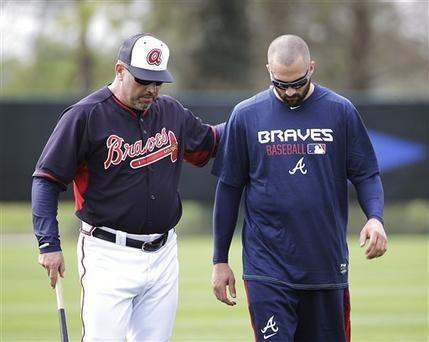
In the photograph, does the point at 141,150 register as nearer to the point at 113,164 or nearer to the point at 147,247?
the point at 113,164

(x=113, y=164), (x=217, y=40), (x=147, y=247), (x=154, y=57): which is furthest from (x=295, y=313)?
(x=217, y=40)

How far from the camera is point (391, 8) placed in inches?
1479

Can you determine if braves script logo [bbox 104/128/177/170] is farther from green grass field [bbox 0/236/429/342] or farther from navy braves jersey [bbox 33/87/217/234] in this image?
green grass field [bbox 0/236/429/342]

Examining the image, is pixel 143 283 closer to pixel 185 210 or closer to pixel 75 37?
pixel 185 210

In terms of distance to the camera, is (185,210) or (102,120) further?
(185,210)

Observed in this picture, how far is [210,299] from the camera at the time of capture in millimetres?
12695

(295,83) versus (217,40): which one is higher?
(217,40)

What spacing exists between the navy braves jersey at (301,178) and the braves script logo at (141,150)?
42cm

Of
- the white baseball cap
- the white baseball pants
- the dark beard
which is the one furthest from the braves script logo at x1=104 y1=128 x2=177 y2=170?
the dark beard

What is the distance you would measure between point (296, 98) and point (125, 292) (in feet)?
4.77

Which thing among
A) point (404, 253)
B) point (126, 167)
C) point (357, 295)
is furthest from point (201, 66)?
point (126, 167)

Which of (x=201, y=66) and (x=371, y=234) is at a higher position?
(x=201, y=66)

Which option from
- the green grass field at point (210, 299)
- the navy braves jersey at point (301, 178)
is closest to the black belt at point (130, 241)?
the navy braves jersey at point (301, 178)

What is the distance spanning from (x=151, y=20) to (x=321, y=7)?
597 centimetres
